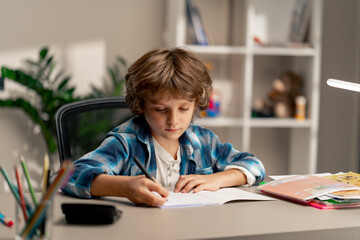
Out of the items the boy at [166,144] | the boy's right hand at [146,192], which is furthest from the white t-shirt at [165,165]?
the boy's right hand at [146,192]

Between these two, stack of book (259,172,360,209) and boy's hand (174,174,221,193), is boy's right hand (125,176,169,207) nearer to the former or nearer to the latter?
boy's hand (174,174,221,193)

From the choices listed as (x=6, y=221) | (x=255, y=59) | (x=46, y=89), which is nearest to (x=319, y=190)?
(x=6, y=221)

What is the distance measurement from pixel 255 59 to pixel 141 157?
2138mm

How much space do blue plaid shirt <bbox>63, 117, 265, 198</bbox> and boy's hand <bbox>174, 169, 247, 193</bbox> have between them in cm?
5

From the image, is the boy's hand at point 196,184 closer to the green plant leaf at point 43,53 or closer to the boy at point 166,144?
the boy at point 166,144

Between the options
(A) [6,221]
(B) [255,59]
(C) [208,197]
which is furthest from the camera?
(B) [255,59]

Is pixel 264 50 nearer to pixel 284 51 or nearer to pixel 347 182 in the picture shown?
pixel 284 51

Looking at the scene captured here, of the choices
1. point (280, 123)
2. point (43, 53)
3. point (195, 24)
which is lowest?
point (280, 123)

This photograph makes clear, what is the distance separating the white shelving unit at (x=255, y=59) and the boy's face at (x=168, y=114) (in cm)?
160

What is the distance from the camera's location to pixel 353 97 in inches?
138

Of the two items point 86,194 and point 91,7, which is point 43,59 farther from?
point 86,194

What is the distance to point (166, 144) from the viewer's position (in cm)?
156

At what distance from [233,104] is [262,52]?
433 mm

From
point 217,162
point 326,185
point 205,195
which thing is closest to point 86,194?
point 205,195
